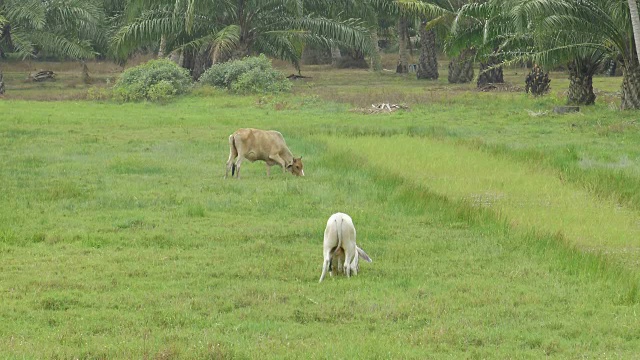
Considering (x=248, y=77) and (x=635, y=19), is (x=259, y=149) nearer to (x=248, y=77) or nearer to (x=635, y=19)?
(x=635, y=19)

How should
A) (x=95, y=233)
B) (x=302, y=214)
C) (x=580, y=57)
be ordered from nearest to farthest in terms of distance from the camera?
(x=95, y=233)
(x=302, y=214)
(x=580, y=57)

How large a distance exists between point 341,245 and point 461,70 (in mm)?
30124

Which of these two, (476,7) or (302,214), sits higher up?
(476,7)

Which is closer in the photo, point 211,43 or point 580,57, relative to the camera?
point 580,57

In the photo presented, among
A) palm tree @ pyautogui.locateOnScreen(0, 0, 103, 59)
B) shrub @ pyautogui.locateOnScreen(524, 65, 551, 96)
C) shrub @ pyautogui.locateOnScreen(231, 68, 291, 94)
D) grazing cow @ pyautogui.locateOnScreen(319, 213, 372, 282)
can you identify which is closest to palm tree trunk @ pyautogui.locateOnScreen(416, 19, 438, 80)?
shrub @ pyautogui.locateOnScreen(231, 68, 291, 94)

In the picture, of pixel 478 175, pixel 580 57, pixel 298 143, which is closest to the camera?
pixel 478 175

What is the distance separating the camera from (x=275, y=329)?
24.5 ft

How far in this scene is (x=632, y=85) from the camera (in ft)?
80.2

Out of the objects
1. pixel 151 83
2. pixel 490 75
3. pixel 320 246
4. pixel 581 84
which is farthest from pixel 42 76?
pixel 320 246

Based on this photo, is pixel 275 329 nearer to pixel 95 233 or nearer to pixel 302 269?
pixel 302 269

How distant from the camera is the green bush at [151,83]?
30797 millimetres

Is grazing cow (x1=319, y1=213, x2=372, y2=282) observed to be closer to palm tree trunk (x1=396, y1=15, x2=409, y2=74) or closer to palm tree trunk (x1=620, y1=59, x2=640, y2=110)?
palm tree trunk (x1=620, y1=59, x2=640, y2=110)

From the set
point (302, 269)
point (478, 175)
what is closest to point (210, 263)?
point (302, 269)

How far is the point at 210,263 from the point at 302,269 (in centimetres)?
90
